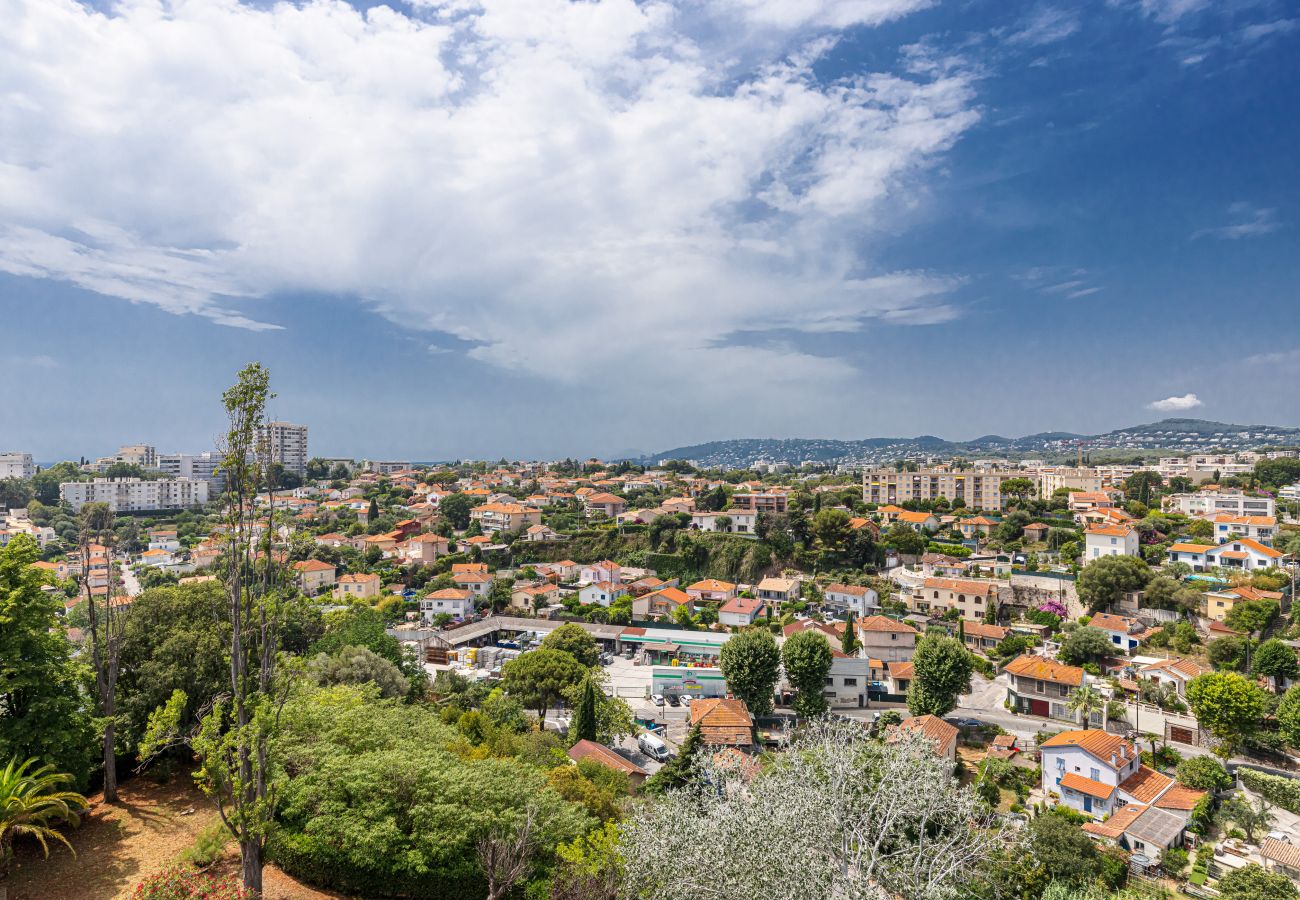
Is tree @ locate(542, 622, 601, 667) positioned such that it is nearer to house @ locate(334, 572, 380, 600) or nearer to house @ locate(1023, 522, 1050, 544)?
house @ locate(334, 572, 380, 600)

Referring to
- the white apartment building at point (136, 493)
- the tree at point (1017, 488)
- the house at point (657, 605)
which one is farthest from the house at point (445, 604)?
the white apartment building at point (136, 493)

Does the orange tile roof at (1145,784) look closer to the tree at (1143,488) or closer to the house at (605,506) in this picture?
the tree at (1143,488)

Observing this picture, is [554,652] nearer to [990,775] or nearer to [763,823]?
[990,775]

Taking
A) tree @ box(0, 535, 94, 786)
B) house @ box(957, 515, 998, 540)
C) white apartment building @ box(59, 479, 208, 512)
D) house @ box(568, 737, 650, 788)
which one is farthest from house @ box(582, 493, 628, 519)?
tree @ box(0, 535, 94, 786)

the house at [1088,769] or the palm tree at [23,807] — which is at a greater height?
the palm tree at [23,807]

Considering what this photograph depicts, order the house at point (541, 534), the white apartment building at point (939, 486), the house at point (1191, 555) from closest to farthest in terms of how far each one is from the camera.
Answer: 1. the house at point (1191, 555)
2. the house at point (541, 534)
3. the white apartment building at point (939, 486)

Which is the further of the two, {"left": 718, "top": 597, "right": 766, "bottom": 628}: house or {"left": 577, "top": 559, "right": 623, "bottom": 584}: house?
{"left": 577, "top": 559, "right": 623, "bottom": 584}: house
